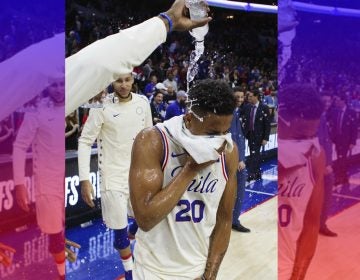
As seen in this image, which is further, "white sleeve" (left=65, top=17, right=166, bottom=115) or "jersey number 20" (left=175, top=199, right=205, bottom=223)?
"jersey number 20" (left=175, top=199, right=205, bottom=223)

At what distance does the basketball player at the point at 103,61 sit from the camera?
1149 mm

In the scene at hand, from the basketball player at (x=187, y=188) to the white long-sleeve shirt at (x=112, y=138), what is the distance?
164cm

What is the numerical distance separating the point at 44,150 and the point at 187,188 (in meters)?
0.62

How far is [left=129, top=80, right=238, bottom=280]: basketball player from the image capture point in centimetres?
152

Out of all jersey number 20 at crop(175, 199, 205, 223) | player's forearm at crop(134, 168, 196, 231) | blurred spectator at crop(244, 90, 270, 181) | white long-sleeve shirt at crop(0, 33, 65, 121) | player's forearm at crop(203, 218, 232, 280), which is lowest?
blurred spectator at crop(244, 90, 270, 181)

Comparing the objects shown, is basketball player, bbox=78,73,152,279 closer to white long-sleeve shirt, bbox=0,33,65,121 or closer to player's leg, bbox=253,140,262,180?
white long-sleeve shirt, bbox=0,33,65,121

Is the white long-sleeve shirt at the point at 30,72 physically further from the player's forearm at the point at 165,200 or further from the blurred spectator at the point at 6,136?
the player's forearm at the point at 165,200

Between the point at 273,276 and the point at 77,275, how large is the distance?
147cm

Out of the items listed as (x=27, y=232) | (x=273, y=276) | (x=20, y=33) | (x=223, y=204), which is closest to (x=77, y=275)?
(x=273, y=276)

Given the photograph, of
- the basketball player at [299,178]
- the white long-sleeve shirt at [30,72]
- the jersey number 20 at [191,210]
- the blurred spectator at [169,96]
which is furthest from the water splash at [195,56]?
the blurred spectator at [169,96]

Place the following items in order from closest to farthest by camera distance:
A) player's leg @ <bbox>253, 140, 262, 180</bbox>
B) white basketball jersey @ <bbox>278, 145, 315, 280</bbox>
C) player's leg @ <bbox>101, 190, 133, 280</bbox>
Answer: white basketball jersey @ <bbox>278, 145, 315, 280</bbox> < player's leg @ <bbox>101, 190, 133, 280</bbox> < player's leg @ <bbox>253, 140, 262, 180</bbox>

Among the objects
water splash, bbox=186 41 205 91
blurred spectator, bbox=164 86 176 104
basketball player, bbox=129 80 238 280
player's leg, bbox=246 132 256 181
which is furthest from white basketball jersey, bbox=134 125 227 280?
blurred spectator, bbox=164 86 176 104

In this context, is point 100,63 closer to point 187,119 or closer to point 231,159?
point 187,119

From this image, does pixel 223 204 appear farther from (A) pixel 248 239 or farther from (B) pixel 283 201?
(A) pixel 248 239
